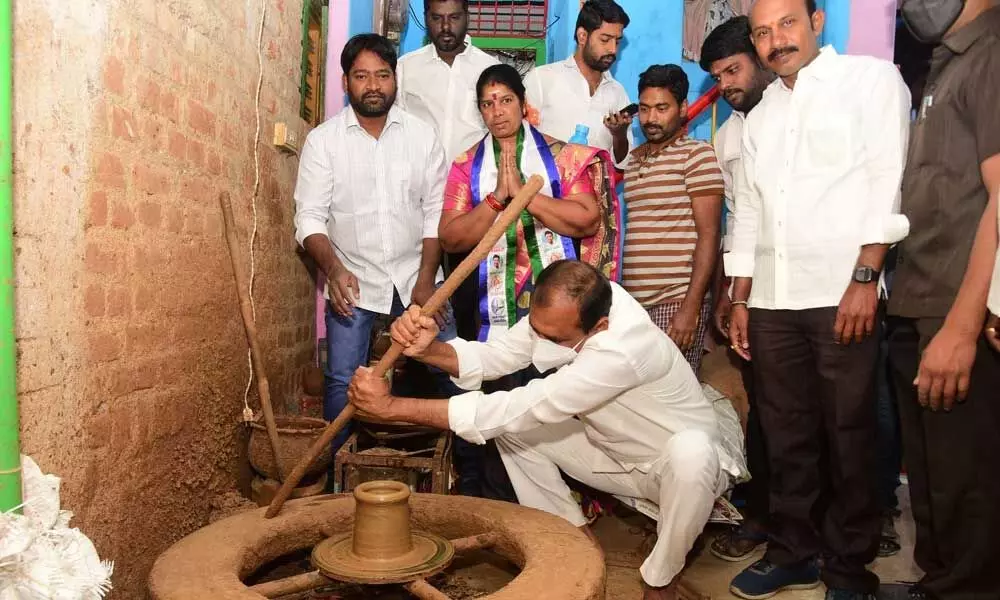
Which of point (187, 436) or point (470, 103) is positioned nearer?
point (187, 436)

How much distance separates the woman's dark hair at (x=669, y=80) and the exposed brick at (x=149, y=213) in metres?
2.29

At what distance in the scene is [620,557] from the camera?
3.62 metres

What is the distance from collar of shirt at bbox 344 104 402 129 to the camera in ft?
13.4

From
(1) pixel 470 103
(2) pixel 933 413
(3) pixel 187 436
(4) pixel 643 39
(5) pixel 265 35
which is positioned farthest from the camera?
(4) pixel 643 39

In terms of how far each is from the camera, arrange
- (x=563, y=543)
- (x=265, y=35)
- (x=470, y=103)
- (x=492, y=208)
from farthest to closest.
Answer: (x=470, y=103) → (x=265, y=35) → (x=492, y=208) → (x=563, y=543)

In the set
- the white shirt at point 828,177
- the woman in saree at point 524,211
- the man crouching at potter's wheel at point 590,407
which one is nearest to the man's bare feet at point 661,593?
the man crouching at potter's wheel at point 590,407

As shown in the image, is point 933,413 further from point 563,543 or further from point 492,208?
point 492,208

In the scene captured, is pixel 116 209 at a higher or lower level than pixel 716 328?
higher

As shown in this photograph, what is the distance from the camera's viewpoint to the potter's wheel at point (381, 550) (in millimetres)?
2148

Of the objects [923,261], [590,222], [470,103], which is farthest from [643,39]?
[923,261]

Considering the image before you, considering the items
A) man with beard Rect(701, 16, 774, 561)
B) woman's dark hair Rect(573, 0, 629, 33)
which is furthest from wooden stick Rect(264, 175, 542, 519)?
woman's dark hair Rect(573, 0, 629, 33)

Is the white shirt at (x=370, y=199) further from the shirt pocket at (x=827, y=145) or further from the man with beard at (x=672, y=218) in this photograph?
the shirt pocket at (x=827, y=145)

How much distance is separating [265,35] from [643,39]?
3.12 meters

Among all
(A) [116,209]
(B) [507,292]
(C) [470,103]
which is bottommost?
(B) [507,292]
